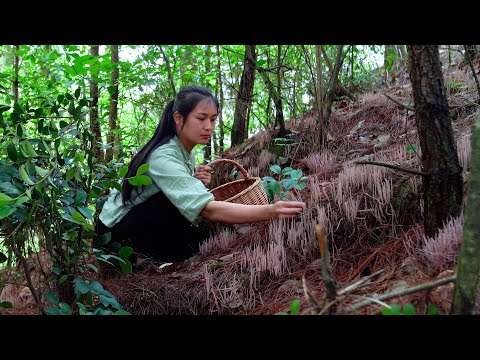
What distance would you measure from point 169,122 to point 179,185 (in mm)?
617

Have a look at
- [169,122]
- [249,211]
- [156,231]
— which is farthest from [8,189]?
[169,122]

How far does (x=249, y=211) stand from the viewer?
93.1 inches

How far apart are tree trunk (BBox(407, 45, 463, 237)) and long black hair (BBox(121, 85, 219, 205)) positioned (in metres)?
1.46

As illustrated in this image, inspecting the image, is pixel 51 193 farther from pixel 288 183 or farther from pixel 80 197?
pixel 288 183

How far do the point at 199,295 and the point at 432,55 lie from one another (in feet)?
5.38

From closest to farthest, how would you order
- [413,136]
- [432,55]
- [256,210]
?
1. [432,55]
2. [256,210]
3. [413,136]

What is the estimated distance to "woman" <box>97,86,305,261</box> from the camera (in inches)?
106

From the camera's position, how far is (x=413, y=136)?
3.23m

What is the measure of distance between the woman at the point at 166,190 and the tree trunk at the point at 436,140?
138cm

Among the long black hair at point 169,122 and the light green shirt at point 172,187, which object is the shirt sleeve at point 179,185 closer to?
the light green shirt at point 172,187

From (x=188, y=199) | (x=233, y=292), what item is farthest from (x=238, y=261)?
(x=188, y=199)

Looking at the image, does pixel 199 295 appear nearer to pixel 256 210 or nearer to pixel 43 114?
pixel 256 210

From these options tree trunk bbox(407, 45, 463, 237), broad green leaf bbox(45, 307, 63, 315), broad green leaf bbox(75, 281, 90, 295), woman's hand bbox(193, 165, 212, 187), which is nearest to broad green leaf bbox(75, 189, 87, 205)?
broad green leaf bbox(75, 281, 90, 295)

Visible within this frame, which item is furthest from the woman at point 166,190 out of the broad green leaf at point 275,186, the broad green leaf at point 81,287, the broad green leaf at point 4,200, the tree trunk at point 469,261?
the tree trunk at point 469,261
